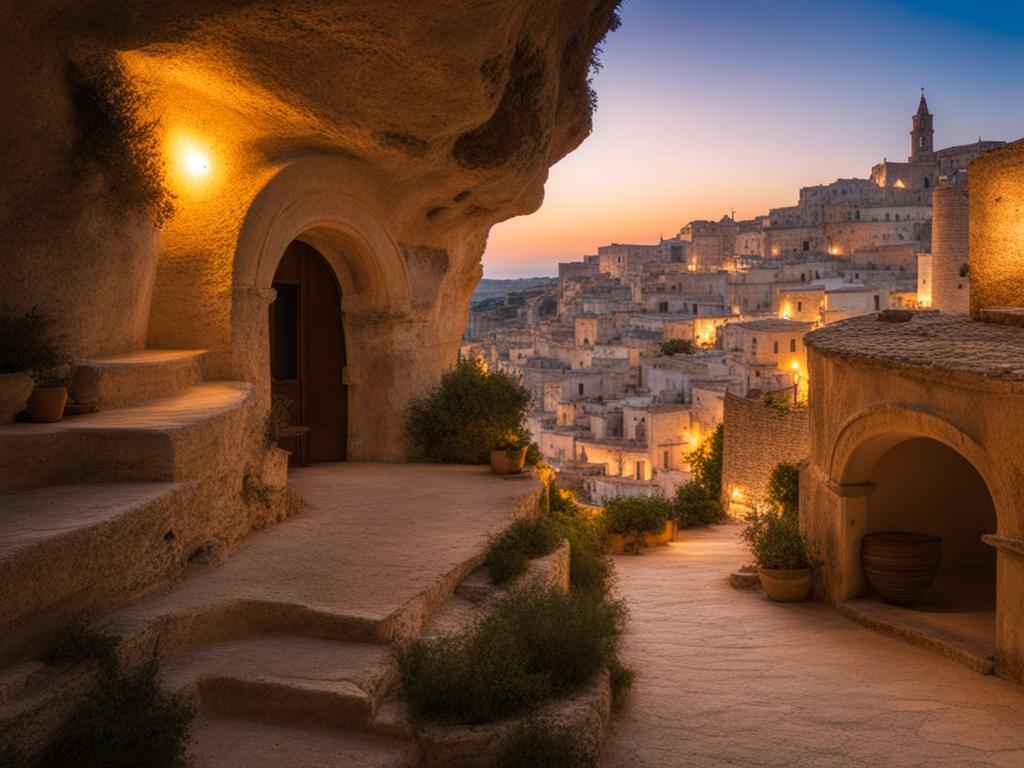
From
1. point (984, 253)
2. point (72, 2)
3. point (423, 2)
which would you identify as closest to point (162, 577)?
point (72, 2)

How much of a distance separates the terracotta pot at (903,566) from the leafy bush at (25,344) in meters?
8.07

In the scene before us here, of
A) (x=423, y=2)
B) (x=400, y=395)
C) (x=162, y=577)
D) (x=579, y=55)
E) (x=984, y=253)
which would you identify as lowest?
(x=162, y=577)

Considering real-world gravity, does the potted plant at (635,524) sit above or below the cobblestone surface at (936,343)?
below

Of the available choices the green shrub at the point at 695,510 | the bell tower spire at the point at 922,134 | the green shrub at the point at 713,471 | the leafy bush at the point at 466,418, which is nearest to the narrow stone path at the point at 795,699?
the leafy bush at the point at 466,418

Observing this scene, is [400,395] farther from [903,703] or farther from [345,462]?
[903,703]

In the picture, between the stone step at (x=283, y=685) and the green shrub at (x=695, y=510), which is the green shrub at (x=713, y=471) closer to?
the green shrub at (x=695, y=510)

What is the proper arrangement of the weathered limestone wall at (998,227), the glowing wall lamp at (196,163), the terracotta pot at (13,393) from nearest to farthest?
the terracotta pot at (13,393) → the glowing wall lamp at (196,163) → the weathered limestone wall at (998,227)

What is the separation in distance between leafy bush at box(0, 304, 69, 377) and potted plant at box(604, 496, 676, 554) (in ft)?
38.1

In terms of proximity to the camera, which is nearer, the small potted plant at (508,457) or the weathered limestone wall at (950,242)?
the small potted plant at (508,457)

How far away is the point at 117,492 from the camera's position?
18.9 ft

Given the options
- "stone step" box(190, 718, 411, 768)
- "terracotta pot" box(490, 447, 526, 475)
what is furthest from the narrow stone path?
"terracotta pot" box(490, 447, 526, 475)

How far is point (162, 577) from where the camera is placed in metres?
5.84

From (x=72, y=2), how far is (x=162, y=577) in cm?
398

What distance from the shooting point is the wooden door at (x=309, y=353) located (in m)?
11.4
